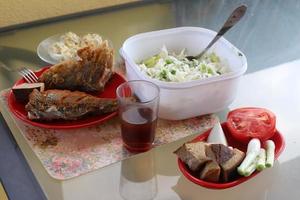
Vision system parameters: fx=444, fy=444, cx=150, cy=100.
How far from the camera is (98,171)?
2.55 ft

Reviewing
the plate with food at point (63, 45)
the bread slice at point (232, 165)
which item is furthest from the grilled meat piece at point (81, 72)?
the bread slice at point (232, 165)

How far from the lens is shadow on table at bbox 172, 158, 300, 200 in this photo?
736 millimetres

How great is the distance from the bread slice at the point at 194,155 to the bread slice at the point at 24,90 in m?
0.32

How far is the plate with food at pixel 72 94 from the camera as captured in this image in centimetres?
83

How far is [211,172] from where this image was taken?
69 cm

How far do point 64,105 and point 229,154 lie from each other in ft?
1.06

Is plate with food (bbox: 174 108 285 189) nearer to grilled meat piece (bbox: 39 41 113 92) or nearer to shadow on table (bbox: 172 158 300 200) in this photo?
shadow on table (bbox: 172 158 300 200)

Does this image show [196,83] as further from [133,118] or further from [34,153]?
[34,153]

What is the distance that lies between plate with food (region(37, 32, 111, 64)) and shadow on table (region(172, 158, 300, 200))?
0.43 meters

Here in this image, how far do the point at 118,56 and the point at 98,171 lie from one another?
39cm

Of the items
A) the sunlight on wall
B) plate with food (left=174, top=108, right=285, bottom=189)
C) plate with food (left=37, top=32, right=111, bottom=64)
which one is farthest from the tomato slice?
the sunlight on wall

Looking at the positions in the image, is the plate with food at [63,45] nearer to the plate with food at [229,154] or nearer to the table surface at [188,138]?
the table surface at [188,138]

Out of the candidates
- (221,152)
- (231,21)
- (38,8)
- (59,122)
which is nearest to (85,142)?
(59,122)

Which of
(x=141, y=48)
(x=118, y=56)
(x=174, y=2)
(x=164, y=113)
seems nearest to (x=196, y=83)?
(x=164, y=113)
